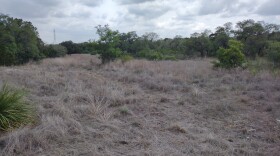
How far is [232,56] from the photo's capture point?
1568 centimetres

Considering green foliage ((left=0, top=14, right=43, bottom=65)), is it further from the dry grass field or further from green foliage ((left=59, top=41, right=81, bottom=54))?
green foliage ((left=59, top=41, right=81, bottom=54))

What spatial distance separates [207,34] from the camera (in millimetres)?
28938

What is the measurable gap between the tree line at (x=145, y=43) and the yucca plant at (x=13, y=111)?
39.7ft

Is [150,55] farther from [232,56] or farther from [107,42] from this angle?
[232,56]

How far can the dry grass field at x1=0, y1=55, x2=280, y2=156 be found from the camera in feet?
17.1

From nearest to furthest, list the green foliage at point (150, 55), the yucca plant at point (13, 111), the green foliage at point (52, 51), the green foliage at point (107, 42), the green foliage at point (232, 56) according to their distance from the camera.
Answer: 1. the yucca plant at point (13, 111)
2. the green foliage at point (232, 56)
3. the green foliage at point (107, 42)
4. the green foliage at point (150, 55)
5. the green foliage at point (52, 51)

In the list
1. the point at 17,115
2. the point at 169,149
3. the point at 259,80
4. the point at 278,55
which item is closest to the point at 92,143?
the point at 169,149

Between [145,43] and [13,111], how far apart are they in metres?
24.8

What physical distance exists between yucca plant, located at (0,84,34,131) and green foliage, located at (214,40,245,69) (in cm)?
1149

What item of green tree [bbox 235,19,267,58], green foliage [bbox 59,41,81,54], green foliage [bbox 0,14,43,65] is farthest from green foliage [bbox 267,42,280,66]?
green foliage [bbox 59,41,81,54]

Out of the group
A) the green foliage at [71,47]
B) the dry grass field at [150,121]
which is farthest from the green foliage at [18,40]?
the green foliage at [71,47]

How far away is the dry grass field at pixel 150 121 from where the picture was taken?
5.21 m

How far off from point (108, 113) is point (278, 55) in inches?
488

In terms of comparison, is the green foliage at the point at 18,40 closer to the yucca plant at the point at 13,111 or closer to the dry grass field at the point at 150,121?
the dry grass field at the point at 150,121
